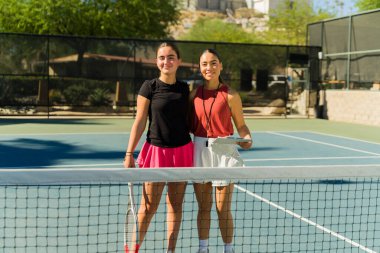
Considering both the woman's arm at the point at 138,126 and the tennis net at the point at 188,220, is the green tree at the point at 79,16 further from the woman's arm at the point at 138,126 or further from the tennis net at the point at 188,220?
the woman's arm at the point at 138,126

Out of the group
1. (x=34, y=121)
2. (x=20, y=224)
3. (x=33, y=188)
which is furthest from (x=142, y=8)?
(x=20, y=224)

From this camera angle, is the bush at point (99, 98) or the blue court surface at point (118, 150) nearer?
→ the blue court surface at point (118, 150)

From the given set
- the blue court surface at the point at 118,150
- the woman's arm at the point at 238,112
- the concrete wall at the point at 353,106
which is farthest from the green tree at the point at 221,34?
the woman's arm at the point at 238,112

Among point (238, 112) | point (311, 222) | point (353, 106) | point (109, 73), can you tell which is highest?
point (109, 73)

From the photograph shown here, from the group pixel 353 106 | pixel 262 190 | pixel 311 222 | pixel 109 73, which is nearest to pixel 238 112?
pixel 262 190

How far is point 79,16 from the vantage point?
86.2ft

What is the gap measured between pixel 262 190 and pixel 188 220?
93cm

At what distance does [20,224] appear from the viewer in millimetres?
5344

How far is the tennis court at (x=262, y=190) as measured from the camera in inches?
174

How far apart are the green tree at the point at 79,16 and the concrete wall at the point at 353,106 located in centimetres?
1090

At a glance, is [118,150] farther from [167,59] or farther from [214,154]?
[167,59]

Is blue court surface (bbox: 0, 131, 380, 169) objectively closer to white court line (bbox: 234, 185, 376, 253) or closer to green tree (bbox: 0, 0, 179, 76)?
white court line (bbox: 234, 185, 376, 253)

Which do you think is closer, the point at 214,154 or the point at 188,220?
the point at 214,154

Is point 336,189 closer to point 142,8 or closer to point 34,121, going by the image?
point 34,121
